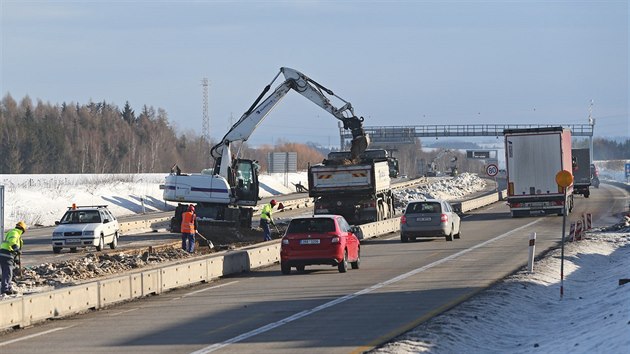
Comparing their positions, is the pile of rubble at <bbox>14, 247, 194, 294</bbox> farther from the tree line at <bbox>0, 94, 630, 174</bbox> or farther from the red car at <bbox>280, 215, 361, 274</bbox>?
the tree line at <bbox>0, 94, 630, 174</bbox>

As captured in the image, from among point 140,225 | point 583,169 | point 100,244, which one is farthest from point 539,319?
point 583,169

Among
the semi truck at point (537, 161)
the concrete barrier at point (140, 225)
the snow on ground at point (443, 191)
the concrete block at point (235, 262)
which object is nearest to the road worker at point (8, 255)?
the concrete block at point (235, 262)

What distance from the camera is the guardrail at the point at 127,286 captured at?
20.1m

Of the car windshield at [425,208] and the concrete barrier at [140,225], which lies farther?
the concrete barrier at [140,225]

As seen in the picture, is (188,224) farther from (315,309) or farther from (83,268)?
(315,309)

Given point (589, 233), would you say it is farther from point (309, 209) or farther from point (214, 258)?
point (309, 209)

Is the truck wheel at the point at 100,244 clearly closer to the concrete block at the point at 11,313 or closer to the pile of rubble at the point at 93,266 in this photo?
the pile of rubble at the point at 93,266

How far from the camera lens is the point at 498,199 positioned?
3302 inches

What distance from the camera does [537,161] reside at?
177ft

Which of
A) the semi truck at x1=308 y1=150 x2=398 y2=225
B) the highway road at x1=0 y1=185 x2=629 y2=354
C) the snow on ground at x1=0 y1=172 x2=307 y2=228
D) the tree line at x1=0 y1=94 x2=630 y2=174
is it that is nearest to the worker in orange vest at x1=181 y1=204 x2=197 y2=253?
the highway road at x1=0 y1=185 x2=629 y2=354

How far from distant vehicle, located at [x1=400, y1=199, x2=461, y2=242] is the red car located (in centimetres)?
1253

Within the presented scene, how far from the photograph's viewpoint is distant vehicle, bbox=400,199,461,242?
4141 centimetres

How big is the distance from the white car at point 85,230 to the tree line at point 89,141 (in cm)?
8378

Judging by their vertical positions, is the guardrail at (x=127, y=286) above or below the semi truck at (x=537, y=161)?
below
